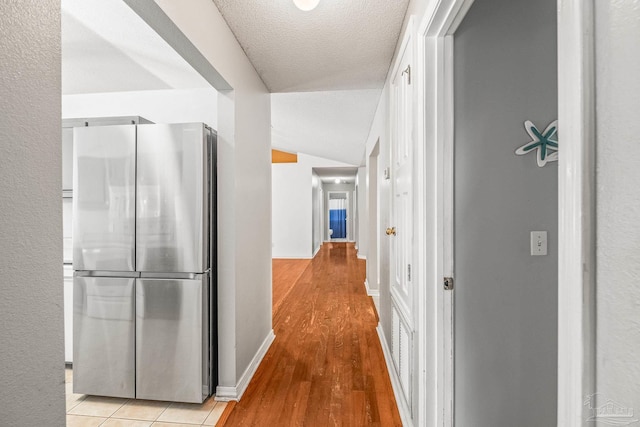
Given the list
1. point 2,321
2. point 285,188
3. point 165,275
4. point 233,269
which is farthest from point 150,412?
point 285,188

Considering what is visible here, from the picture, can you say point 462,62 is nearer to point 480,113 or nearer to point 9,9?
point 480,113

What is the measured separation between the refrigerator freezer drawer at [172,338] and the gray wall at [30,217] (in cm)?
123

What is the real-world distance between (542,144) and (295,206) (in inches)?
285

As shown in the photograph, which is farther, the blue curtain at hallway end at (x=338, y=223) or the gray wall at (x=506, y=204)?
the blue curtain at hallway end at (x=338, y=223)

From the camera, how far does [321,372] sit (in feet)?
8.24

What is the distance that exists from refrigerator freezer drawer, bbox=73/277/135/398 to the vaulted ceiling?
5.17 feet

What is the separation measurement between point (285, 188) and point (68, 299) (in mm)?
6216

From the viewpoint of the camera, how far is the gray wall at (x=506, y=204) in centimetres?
147

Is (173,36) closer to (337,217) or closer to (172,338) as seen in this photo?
(172,338)

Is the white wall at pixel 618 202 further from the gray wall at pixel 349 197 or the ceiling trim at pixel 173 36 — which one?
the gray wall at pixel 349 197

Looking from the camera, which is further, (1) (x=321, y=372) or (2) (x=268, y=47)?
(1) (x=321, y=372)

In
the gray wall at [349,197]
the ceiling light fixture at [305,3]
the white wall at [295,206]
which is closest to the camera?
the ceiling light fixture at [305,3]

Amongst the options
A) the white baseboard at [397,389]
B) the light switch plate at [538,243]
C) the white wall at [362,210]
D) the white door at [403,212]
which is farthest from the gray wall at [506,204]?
the white wall at [362,210]

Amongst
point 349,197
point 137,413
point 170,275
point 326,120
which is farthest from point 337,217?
point 137,413
